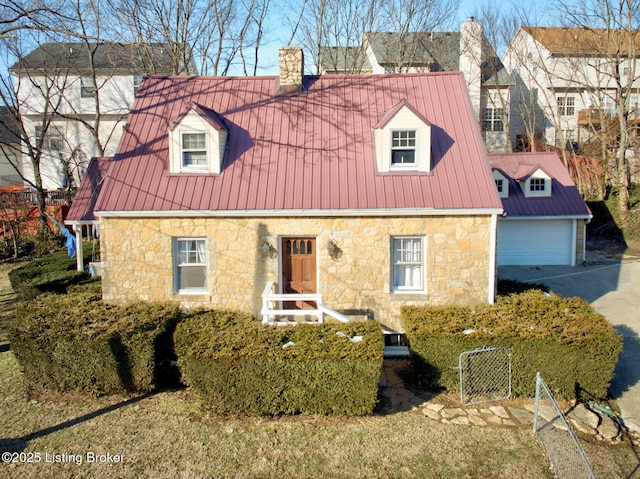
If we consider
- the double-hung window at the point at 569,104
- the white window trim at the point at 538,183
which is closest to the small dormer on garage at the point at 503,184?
the white window trim at the point at 538,183

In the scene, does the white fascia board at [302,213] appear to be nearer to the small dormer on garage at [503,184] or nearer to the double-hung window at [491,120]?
the small dormer on garage at [503,184]

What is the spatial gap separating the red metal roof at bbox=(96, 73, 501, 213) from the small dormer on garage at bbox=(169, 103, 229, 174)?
0.27 metres

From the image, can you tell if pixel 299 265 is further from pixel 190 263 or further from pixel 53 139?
pixel 53 139

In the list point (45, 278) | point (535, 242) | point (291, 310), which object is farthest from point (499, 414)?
point (535, 242)

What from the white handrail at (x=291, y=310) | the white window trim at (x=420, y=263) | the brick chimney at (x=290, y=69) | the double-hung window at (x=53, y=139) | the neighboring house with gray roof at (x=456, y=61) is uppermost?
the neighboring house with gray roof at (x=456, y=61)

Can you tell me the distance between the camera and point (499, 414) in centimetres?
848

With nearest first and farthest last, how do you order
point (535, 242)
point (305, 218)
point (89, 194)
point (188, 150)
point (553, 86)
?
point (305, 218) → point (188, 150) → point (89, 194) → point (535, 242) → point (553, 86)

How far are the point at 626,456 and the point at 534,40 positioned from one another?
108ft

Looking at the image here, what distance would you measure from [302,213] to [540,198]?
542 inches

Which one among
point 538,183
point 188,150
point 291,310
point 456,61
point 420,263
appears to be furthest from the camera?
point 456,61

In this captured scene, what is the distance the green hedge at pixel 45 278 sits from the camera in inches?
549

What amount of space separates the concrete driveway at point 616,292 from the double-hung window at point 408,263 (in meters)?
4.45

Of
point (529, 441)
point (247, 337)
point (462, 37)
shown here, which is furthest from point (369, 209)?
point (462, 37)

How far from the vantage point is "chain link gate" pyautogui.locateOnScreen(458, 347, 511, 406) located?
28.9 feet
